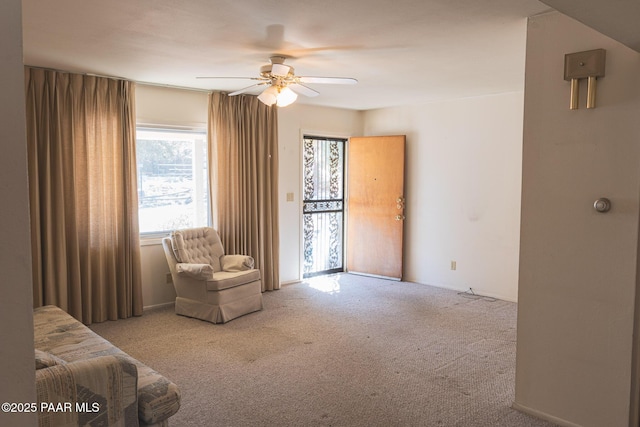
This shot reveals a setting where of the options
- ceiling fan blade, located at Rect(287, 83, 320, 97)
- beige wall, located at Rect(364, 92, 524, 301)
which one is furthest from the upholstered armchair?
beige wall, located at Rect(364, 92, 524, 301)

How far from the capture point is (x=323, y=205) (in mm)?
6953

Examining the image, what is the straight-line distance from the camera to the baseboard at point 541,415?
2.75m

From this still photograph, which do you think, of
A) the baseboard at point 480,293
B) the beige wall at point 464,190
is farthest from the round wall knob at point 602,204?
the baseboard at point 480,293

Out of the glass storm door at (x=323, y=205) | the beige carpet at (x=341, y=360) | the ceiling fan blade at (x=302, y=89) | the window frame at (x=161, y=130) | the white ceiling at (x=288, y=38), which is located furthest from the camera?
the glass storm door at (x=323, y=205)

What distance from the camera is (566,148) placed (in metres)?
2.70

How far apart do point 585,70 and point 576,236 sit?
0.91 meters

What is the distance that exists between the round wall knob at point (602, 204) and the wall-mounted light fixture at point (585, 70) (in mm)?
514

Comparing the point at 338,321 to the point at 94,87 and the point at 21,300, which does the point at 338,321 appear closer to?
the point at 94,87

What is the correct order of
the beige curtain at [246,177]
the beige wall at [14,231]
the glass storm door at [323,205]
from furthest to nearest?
the glass storm door at [323,205], the beige curtain at [246,177], the beige wall at [14,231]

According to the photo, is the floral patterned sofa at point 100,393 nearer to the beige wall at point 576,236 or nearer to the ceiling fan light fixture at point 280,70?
the beige wall at point 576,236

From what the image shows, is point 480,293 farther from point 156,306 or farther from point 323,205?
point 156,306

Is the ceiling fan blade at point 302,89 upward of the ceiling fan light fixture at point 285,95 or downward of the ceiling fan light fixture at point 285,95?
upward

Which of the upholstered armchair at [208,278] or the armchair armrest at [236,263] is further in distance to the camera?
the armchair armrest at [236,263]

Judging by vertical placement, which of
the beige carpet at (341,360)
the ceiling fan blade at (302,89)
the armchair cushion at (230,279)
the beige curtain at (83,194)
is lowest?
the beige carpet at (341,360)
